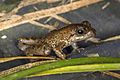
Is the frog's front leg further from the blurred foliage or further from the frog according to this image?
the blurred foliage

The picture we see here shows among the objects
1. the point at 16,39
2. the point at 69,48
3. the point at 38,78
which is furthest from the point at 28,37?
the point at 38,78

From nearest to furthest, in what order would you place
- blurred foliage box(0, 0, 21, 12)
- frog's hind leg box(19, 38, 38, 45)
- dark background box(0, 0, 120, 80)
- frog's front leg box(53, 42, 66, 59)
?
1. dark background box(0, 0, 120, 80)
2. frog's front leg box(53, 42, 66, 59)
3. frog's hind leg box(19, 38, 38, 45)
4. blurred foliage box(0, 0, 21, 12)

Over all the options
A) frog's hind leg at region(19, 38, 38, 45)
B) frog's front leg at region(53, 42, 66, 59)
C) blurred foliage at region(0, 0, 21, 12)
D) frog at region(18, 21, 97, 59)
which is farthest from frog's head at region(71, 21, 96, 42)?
Result: blurred foliage at region(0, 0, 21, 12)

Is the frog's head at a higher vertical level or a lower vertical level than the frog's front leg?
higher

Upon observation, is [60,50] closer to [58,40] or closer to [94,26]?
[58,40]

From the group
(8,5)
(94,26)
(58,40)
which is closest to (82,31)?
(58,40)

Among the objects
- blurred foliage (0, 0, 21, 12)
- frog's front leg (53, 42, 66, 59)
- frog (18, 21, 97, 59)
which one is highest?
blurred foliage (0, 0, 21, 12)

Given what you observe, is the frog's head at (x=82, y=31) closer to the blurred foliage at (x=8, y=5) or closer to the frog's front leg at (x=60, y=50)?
the frog's front leg at (x=60, y=50)

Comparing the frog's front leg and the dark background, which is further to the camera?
the frog's front leg

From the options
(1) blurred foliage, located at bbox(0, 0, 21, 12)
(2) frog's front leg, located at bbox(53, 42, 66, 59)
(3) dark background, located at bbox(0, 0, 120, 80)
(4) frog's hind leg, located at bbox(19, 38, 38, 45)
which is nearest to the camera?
(3) dark background, located at bbox(0, 0, 120, 80)
